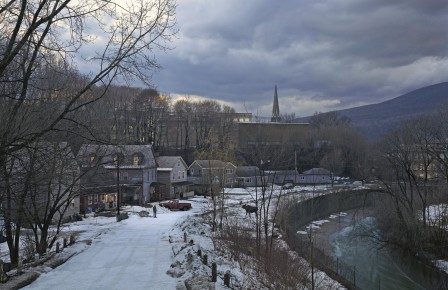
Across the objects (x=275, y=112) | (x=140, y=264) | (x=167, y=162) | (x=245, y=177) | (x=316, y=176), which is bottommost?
(x=140, y=264)

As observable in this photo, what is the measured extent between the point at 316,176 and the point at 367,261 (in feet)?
207

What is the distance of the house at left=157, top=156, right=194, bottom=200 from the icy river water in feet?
90.9

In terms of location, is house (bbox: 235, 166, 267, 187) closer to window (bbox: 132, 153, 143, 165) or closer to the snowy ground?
window (bbox: 132, 153, 143, 165)

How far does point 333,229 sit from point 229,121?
6335cm

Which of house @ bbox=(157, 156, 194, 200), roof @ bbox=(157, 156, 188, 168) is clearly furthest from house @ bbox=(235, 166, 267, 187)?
roof @ bbox=(157, 156, 188, 168)

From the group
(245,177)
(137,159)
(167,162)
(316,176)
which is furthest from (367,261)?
(316,176)

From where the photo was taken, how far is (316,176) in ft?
313

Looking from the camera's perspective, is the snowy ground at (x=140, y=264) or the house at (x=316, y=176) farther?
the house at (x=316, y=176)

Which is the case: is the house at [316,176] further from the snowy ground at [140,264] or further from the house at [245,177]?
the snowy ground at [140,264]

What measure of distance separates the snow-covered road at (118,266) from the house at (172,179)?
3432cm

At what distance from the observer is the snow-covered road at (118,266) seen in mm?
14578

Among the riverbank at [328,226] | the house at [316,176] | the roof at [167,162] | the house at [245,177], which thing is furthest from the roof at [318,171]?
the roof at [167,162]

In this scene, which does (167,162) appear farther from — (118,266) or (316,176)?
(118,266)

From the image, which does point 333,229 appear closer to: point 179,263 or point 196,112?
point 179,263
